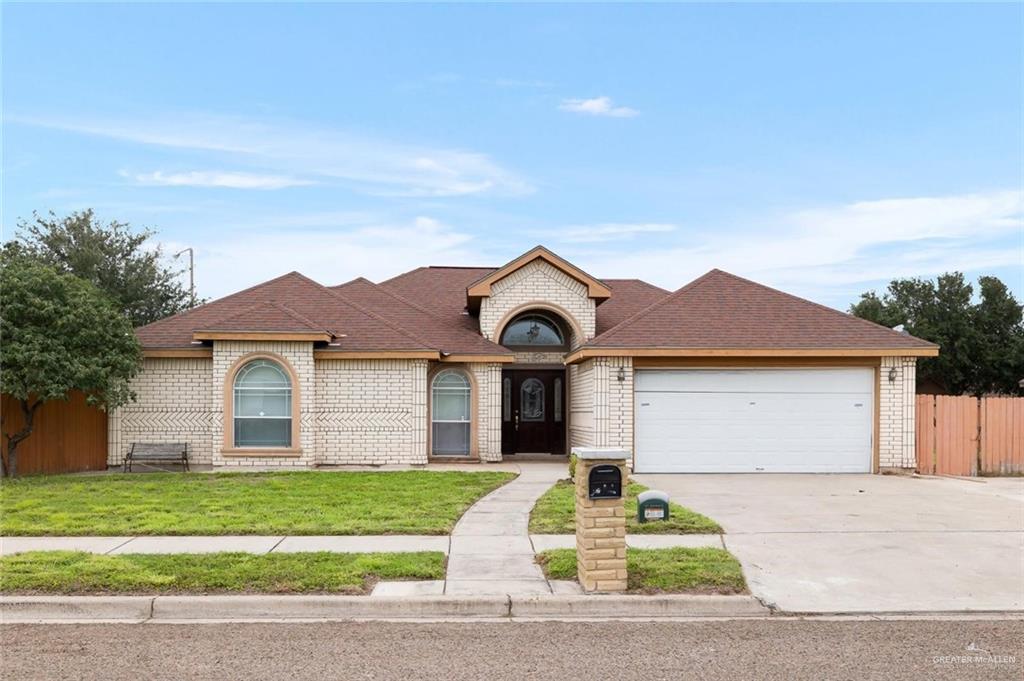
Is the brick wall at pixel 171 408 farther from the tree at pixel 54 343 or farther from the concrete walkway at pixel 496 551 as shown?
the concrete walkway at pixel 496 551

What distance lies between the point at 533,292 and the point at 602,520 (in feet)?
47.2

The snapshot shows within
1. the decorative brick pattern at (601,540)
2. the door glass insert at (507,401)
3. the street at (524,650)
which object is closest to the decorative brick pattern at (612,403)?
the door glass insert at (507,401)

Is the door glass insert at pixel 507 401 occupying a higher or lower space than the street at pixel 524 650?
higher

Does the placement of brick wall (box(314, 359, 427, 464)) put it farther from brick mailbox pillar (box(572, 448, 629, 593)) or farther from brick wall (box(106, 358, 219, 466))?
brick mailbox pillar (box(572, 448, 629, 593))

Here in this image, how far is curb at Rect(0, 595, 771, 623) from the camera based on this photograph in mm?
7566

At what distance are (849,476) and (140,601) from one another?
14677mm

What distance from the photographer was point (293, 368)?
19.0m

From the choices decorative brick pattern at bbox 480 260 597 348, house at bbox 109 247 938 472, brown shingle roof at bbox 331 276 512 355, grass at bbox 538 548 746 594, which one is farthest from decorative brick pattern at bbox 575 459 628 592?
decorative brick pattern at bbox 480 260 597 348

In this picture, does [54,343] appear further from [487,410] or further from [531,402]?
[531,402]

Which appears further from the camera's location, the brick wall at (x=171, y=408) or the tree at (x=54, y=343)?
the brick wall at (x=171, y=408)

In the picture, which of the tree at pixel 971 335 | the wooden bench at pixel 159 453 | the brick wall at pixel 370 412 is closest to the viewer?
the wooden bench at pixel 159 453

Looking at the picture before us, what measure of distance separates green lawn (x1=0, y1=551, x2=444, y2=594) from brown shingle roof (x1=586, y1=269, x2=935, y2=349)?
34.3 ft

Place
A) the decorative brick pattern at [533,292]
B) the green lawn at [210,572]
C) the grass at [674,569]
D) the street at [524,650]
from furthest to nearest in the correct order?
the decorative brick pattern at [533,292] → the grass at [674,569] → the green lawn at [210,572] → the street at [524,650]

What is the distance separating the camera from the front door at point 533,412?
23.4 meters
